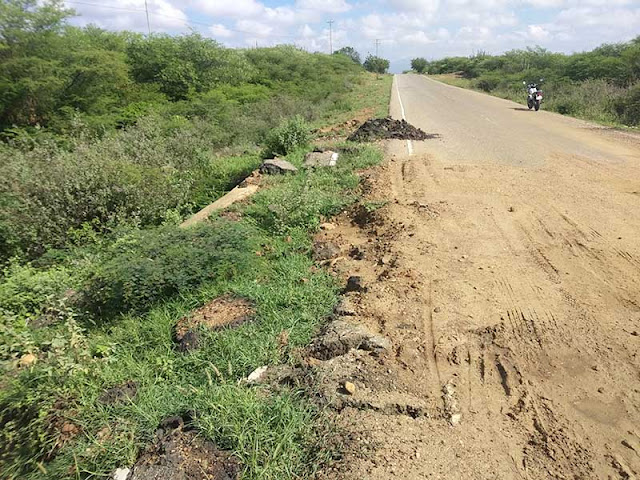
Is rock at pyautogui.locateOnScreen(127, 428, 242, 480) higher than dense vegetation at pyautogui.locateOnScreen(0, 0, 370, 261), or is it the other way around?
dense vegetation at pyautogui.locateOnScreen(0, 0, 370, 261)

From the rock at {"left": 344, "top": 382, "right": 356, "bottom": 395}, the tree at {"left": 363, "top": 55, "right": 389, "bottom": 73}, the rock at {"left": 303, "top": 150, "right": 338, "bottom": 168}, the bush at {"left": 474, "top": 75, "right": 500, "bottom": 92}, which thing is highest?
the tree at {"left": 363, "top": 55, "right": 389, "bottom": 73}

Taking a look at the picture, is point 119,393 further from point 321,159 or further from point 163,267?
point 321,159

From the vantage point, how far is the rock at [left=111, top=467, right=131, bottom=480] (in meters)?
2.58

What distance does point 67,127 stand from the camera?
13914mm

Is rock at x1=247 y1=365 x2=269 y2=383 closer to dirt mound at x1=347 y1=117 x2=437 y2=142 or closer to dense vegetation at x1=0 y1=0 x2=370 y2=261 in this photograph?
dense vegetation at x1=0 y1=0 x2=370 y2=261

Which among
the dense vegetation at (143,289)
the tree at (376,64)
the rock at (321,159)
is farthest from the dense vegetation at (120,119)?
the tree at (376,64)

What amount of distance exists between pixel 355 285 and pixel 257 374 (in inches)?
59.0

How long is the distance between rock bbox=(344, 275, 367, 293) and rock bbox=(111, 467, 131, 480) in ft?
8.20

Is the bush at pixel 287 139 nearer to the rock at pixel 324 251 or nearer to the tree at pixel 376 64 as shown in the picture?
the rock at pixel 324 251

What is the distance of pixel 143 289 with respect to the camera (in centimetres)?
450

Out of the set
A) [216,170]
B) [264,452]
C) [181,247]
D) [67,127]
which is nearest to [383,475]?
[264,452]

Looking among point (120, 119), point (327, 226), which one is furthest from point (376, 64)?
point (327, 226)

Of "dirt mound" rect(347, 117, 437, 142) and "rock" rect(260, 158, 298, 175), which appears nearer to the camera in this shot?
"rock" rect(260, 158, 298, 175)

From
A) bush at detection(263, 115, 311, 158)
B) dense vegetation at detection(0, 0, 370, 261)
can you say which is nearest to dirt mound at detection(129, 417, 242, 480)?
dense vegetation at detection(0, 0, 370, 261)
